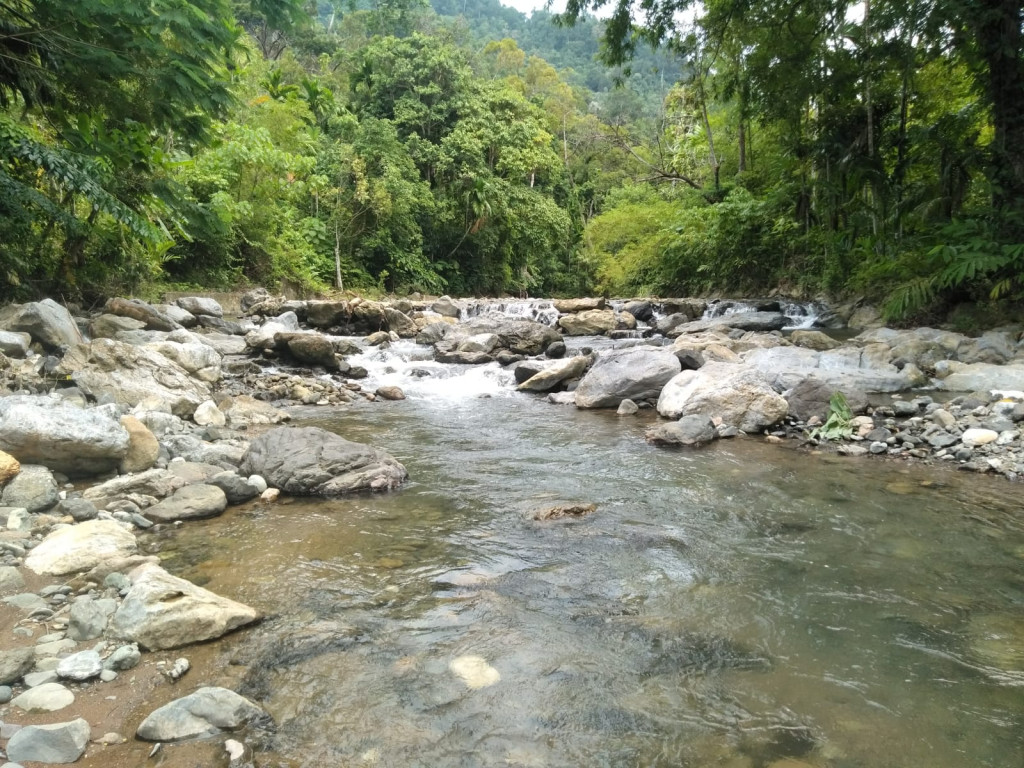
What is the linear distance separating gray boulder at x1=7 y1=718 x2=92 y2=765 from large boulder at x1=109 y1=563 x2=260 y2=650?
661 millimetres

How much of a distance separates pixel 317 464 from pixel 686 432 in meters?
3.91

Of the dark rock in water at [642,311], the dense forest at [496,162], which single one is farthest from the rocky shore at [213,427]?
the dark rock in water at [642,311]

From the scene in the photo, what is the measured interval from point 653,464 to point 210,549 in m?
3.94

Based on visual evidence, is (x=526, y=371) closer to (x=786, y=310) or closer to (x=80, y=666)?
(x=80, y=666)

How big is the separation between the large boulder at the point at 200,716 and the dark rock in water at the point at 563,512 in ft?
8.32

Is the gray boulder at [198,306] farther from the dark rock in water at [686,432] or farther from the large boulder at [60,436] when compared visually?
the dark rock in water at [686,432]

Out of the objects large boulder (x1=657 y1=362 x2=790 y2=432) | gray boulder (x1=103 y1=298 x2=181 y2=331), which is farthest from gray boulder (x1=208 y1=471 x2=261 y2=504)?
gray boulder (x1=103 y1=298 x2=181 y2=331)

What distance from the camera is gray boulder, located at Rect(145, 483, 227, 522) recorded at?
14.2 feet

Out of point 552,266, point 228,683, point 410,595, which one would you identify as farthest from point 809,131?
point 552,266

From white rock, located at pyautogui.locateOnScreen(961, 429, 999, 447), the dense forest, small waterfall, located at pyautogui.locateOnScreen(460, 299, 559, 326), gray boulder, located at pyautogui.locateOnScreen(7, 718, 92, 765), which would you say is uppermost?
the dense forest

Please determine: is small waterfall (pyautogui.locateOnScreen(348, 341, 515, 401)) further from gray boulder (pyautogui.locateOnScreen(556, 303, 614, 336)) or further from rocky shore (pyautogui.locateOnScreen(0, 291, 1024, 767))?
gray boulder (pyautogui.locateOnScreen(556, 303, 614, 336))

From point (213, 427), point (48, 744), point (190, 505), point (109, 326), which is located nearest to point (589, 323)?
point (109, 326)

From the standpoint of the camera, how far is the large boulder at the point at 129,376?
22.2 ft

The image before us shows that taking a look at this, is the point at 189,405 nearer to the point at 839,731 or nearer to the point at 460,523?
the point at 460,523
